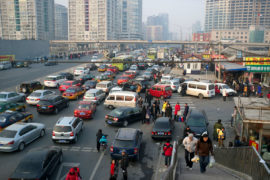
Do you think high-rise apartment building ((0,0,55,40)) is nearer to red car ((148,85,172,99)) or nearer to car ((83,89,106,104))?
red car ((148,85,172,99))

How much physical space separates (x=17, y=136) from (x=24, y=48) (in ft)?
204

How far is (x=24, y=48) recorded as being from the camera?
70125mm

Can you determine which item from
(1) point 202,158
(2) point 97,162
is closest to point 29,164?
(2) point 97,162

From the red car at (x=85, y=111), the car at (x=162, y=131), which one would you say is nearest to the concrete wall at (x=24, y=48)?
the red car at (x=85, y=111)

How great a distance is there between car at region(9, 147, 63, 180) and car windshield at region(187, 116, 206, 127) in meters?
8.35

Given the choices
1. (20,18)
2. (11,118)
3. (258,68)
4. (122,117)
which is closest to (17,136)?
(11,118)

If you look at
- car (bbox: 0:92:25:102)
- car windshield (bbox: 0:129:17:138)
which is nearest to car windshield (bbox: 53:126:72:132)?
car windshield (bbox: 0:129:17:138)

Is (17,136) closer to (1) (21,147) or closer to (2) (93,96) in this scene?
(1) (21,147)

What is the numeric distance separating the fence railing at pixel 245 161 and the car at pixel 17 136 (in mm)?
10287

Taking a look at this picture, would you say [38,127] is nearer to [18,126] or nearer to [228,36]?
[18,126]

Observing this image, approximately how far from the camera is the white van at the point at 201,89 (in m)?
28.4

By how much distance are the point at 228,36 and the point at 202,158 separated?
186730 millimetres

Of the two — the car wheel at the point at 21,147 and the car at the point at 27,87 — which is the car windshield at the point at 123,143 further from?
the car at the point at 27,87

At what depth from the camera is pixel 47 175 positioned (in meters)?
10.9
